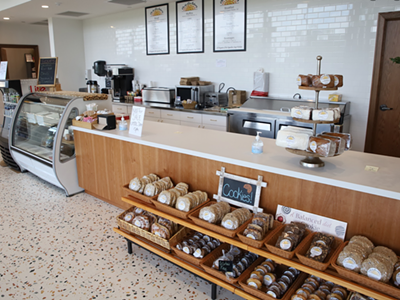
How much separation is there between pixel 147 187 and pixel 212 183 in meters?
0.54

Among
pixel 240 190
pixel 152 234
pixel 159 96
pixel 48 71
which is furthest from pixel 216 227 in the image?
pixel 159 96

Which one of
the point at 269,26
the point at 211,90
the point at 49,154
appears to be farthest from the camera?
the point at 211,90

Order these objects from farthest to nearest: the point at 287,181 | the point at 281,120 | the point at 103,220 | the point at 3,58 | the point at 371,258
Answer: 1. the point at 3,58
2. the point at 281,120
3. the point at 103,220
4. the point at 287,181
5. the point at 371,258

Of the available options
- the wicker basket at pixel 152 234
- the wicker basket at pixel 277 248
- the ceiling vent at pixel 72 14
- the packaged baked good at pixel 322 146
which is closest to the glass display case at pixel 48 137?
the wicker basket at pixel 152 234

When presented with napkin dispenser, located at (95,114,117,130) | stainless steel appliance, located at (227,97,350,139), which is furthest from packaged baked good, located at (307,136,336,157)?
stainless steel appliance, located at (227,97,350,139)

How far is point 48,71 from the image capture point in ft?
15.9

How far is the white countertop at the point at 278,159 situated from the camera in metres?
1.87


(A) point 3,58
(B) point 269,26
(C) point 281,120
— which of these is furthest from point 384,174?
(A) point 3,58

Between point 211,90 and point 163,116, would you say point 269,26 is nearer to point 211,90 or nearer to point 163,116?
point 211,90

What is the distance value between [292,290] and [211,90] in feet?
14.4

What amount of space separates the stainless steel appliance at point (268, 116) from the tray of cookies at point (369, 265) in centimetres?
254

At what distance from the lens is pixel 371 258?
65.6 inches

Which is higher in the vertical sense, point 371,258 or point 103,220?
point 371,258

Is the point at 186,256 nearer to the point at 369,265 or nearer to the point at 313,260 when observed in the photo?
the point at 313,260
